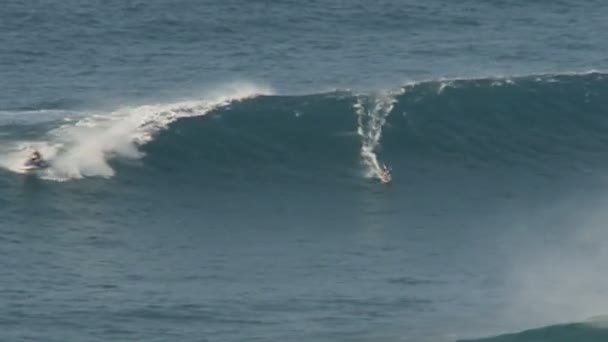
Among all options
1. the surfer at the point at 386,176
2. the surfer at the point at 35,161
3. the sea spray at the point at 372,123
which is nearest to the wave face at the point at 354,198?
the sea spray at the point at 372,123

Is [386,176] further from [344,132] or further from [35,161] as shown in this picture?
[35,161]

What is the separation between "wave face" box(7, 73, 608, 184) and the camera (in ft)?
253

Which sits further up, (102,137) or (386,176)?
(102,137)

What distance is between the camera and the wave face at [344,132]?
253ft

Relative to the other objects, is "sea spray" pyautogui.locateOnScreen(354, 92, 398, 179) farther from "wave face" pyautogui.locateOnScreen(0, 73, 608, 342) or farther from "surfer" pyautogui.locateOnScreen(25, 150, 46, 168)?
"surfer" pyautogui.locateOnScreen(25, 150, 46, 168)

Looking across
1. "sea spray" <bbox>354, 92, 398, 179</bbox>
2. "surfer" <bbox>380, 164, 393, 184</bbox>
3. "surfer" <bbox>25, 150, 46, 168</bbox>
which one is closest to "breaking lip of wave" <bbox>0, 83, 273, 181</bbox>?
"surfer" <bbox>25, 150, 46, 168</bbox>

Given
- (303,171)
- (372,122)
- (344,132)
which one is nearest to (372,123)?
(372,122)

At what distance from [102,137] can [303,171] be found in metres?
7.43

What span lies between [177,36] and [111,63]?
205 inches

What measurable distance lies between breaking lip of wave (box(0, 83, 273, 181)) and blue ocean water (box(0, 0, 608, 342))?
5.2 inches

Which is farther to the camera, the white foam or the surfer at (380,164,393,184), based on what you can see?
the white foam

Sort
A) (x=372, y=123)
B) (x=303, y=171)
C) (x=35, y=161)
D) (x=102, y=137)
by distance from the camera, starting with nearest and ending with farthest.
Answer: (x=35, y=161), (x=303, y=171), (x=102, y=137), (x=372, y=123)

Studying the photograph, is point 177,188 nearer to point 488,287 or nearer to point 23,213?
point 23,213

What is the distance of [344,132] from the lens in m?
79.8
